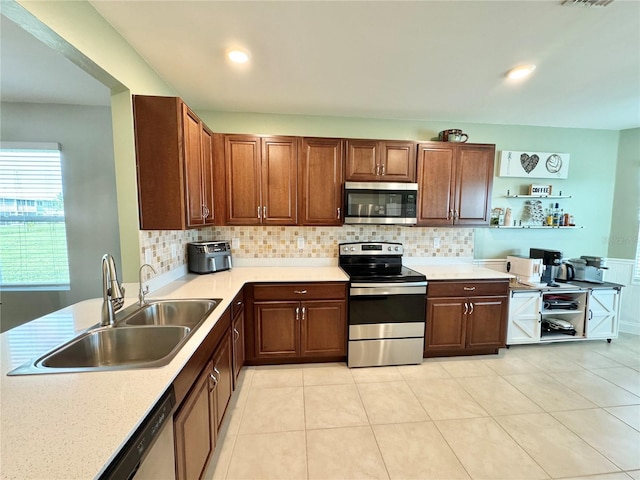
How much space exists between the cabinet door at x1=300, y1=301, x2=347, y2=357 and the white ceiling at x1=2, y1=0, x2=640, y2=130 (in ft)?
6.56

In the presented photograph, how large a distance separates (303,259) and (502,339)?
2.33 meters

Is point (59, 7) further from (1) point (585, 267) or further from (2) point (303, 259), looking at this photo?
(1) point (585, 267)

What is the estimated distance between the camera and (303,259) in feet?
10.4

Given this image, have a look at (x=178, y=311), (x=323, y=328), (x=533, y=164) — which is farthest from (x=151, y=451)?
(x=533, y=164)

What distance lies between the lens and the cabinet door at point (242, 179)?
270cm

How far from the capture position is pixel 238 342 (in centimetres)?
229

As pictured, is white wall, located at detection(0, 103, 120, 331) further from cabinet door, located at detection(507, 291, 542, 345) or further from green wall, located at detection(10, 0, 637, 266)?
cabinet door, located at detection(507, 291, 542, 345)

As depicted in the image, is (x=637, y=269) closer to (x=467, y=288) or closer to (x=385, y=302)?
(x=467, y=288)

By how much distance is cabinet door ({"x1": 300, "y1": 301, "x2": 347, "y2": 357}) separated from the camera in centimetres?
260

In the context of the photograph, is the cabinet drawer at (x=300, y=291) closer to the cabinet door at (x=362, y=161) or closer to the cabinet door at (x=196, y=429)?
the cabinet door at (x=196, y=429)

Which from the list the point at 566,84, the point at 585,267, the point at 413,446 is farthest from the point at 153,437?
the point at 585,267

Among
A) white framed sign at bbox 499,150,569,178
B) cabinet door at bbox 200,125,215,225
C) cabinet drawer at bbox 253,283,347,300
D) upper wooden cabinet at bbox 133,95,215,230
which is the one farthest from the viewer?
white framed sign at bbox 499,150,569,178

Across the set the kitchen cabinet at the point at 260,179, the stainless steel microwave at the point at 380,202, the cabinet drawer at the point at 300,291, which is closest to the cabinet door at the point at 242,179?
the kitchen cabinet at the point at 260,179

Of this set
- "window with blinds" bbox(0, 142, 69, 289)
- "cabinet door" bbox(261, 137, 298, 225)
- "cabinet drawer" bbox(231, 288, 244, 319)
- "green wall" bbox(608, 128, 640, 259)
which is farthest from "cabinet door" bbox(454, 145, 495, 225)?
"window with blinds" bbox(0, 142, 69, 289)
